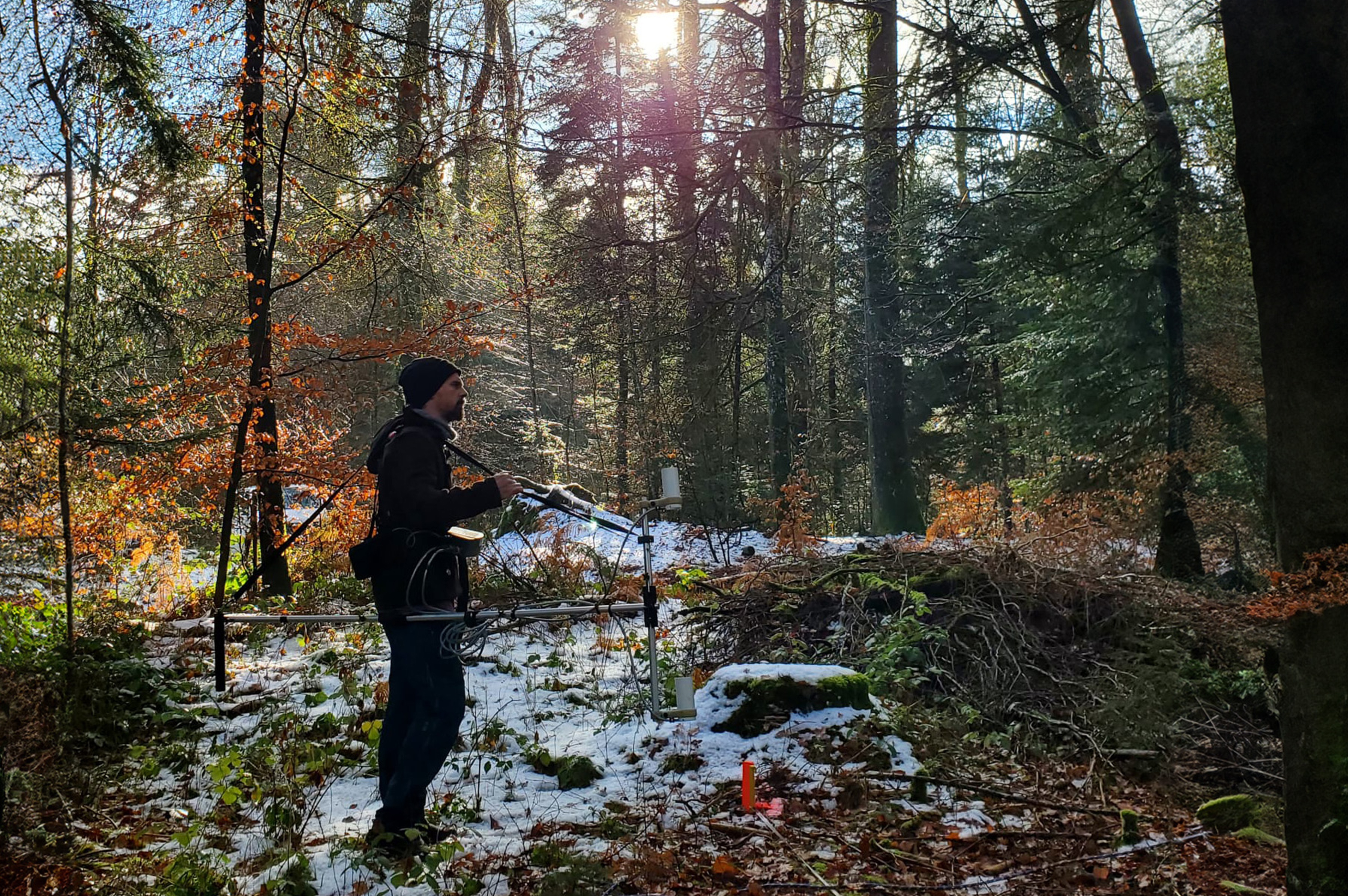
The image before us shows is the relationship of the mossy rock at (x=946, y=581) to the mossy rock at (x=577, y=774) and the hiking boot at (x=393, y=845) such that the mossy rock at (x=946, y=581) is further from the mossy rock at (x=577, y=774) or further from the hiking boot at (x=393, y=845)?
the hiking boot at (x=393, y=845)

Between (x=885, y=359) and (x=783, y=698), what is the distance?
13.1 meters

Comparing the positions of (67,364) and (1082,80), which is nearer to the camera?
(67,364)

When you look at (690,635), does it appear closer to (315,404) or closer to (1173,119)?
(315,404)

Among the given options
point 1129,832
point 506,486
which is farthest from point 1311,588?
point 506,486

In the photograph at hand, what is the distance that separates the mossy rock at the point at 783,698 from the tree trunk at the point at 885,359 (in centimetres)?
1163

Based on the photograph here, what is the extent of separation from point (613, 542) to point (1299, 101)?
1301 cm

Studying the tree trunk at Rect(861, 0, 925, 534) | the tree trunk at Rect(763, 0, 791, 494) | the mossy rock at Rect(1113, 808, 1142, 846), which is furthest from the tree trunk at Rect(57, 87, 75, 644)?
the tree trunk at Rect(861, 0, 925, 534)

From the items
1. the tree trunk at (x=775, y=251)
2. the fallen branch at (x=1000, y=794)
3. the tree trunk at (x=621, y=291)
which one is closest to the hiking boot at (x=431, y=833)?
the fallen branch at (x=1000, y=794)

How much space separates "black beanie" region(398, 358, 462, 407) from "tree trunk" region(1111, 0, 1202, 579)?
10.0 metres

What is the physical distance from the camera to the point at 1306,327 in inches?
132

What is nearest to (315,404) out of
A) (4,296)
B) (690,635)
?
(4,296)

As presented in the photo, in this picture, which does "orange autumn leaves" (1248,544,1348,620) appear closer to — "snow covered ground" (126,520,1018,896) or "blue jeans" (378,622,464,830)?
"snow covered ground" (126,520,1018,896)

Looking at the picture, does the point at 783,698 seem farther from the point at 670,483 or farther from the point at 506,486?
the point at 506,486

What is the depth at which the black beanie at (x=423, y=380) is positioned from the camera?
4406 millimetres
